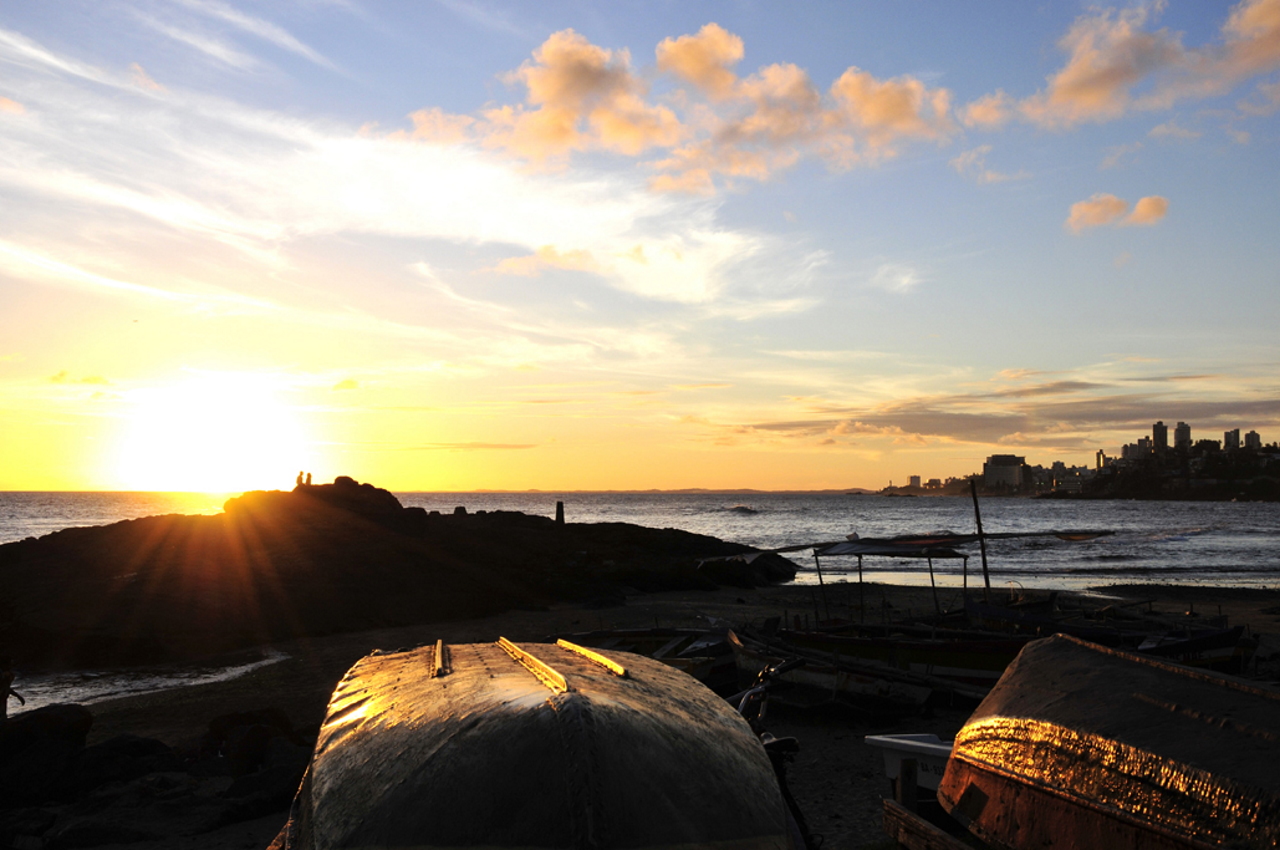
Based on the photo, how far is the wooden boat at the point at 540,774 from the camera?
3146 mm

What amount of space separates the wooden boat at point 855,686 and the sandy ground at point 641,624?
230mm

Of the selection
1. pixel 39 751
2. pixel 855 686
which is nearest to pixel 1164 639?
pixel 855 686

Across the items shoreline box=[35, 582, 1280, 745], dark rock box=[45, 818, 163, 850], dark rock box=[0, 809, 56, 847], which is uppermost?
Answer: dark rock box=[0, 809, 56, 847]

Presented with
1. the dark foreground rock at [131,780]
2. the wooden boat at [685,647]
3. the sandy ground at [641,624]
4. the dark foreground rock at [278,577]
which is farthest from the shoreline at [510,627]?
the wooden boat at [685,647]

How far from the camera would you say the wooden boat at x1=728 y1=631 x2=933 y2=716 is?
13.0 metres

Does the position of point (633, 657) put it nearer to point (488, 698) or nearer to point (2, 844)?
point (488, 698)

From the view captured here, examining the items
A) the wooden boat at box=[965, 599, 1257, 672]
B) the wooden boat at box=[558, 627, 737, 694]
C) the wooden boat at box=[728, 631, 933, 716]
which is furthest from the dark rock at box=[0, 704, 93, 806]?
the wooden boat at box=[965, 599, 1257, 672]

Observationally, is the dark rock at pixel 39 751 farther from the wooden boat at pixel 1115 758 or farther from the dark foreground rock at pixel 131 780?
the wooden boat at pixel 1115 758

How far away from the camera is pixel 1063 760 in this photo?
3.84 meters

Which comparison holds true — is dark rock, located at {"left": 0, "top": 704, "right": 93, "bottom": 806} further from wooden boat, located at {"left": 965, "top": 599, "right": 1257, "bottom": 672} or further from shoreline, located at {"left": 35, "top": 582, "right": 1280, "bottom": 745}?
wooden boat, located at {"left": 965, "top": 599, "right": 1257, "bottom": 672}

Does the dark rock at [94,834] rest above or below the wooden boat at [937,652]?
below

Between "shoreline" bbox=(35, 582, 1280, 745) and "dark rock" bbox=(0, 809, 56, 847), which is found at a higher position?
"dark rock" bbox=(0, 809, 56, 847)

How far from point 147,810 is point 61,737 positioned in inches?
90.3

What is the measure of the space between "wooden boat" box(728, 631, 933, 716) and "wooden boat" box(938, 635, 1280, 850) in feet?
28.6
